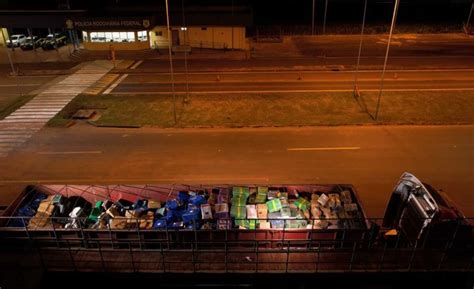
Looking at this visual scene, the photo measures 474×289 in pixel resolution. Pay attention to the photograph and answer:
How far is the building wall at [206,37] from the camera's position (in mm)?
39188

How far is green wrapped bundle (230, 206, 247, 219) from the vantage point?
1025 cm

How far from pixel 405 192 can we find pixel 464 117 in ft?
47.7

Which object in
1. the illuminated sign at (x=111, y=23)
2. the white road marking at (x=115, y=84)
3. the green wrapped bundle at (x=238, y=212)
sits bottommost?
the white road marking at (x=115, y=84)

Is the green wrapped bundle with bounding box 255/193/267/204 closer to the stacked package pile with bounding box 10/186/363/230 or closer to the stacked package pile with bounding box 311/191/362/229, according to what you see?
the stacked package pile with bounding box 10/186/363/230

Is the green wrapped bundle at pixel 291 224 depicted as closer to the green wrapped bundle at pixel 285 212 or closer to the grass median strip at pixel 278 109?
the green wrapped bundle at pixel 285 212

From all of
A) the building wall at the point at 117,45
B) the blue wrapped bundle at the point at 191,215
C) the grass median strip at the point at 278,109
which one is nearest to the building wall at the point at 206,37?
the building wall at the point at 117,45

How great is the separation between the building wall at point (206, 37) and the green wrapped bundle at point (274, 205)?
103 ft

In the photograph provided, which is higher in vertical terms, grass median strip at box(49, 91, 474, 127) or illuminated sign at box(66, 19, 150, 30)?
illuminated sign at box(66, 19, 150, 30)

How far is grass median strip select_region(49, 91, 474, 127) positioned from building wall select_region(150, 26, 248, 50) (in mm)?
16054

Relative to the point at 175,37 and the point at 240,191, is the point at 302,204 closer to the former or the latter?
the point at 240,191

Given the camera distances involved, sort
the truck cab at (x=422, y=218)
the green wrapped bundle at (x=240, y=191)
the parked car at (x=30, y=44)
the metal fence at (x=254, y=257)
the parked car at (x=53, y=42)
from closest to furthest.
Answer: the metal fence at (x=254, y=257) → the truck cab at (x=422, y=218) → the green wrapped bundle at (x=240, y=191) → the parked car at (x=53, y=42) → the parked car at (x=30, y=44)

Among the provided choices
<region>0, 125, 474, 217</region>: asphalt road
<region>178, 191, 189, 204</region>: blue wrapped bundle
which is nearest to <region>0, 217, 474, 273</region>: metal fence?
<region>178, 191, 189, 204</region>: blue wrapped bundle

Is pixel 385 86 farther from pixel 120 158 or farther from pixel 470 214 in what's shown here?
pixel 120 158

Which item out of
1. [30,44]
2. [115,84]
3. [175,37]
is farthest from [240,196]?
[30,44]
